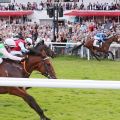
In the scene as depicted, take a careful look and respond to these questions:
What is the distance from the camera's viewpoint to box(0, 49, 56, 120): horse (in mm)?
7289

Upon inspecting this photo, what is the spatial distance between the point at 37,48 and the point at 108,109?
1910mm

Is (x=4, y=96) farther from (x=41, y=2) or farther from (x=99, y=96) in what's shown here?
(x=41, y=2)

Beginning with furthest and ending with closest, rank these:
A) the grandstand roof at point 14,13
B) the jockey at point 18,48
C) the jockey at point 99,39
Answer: the grandstand roof at point 14,13 < the jockey at point 99,39 < the jockey at point 18,48

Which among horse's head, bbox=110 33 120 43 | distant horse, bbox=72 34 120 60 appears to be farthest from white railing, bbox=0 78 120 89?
horse's head, bbox=110 33 120 43

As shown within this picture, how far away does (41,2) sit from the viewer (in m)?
38.6

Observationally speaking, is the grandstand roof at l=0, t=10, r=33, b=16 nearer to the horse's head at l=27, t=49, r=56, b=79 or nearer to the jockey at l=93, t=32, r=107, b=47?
the jockey at l=93, t=32, r=107, b=47

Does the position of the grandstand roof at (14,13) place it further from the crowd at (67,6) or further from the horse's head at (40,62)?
the horse's head at (40,62)

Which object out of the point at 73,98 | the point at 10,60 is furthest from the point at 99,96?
the point at 10,60

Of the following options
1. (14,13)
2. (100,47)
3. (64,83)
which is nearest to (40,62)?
(64,83)

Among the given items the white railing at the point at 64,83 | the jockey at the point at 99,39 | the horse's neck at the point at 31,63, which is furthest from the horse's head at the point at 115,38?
the white railing at the point at 64,83

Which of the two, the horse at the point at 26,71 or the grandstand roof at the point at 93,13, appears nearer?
the horse at the point at 26,71

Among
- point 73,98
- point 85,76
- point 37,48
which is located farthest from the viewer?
point 85,76

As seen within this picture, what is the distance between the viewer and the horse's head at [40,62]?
29.8ft

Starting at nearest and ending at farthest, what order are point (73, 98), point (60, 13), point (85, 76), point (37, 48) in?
1. point (37, 48)
2. point (73, 98)
3. point (85, 76)
4. point (60, 13)
